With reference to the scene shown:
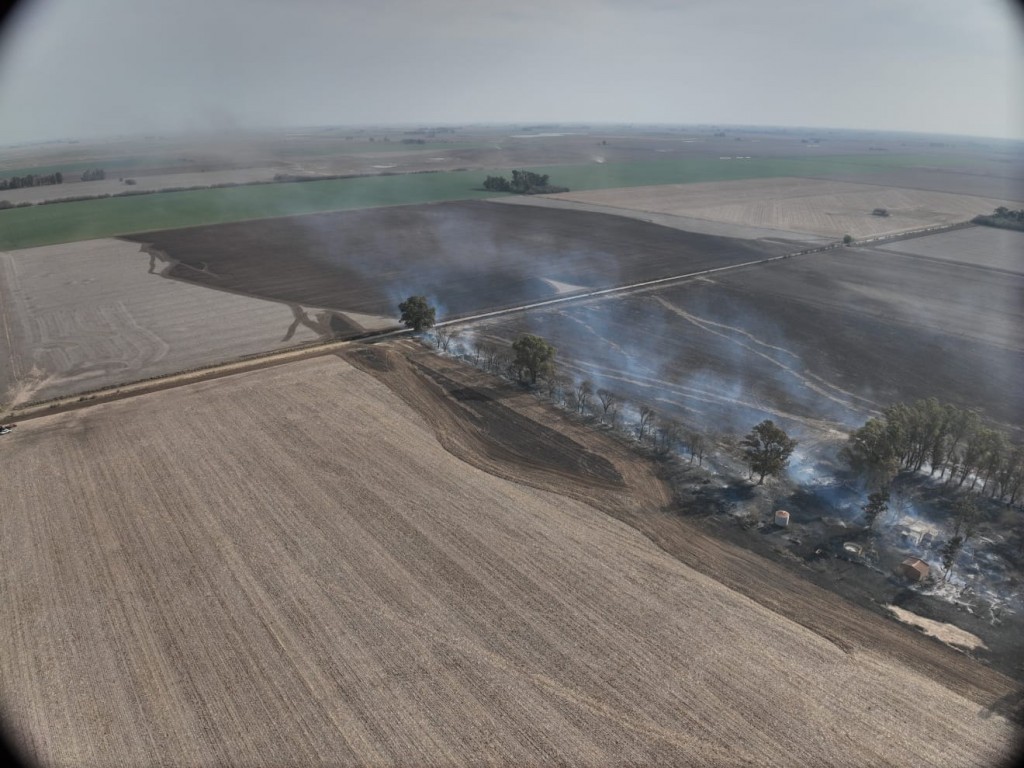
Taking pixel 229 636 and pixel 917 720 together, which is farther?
pixel 229 636

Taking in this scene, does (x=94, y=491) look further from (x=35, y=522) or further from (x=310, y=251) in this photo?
(x=310, y=251)

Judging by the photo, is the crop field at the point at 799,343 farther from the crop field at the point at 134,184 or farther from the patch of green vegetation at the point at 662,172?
the crop field at the point at 134,184

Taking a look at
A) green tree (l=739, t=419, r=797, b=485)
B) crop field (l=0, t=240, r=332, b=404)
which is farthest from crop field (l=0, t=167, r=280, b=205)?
green tree (l=739, t=419, r=797, b=485)

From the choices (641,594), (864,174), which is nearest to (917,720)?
(641,594)

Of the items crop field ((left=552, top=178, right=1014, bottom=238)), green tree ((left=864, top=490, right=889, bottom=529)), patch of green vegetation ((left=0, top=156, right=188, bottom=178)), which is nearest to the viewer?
green tree ((left=864, top=490, right=889, bottom=529))

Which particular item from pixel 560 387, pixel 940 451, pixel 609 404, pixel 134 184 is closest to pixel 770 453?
pixel 940 451

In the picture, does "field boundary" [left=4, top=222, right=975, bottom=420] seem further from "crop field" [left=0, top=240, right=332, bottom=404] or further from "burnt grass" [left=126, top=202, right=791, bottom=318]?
A: "burnt grass" [left=126, top=202, right=791, bottom=318]

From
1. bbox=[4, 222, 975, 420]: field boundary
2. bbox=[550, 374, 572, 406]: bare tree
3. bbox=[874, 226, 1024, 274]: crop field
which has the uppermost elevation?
bbox=[874, 226, 1024, 274]: crop field
